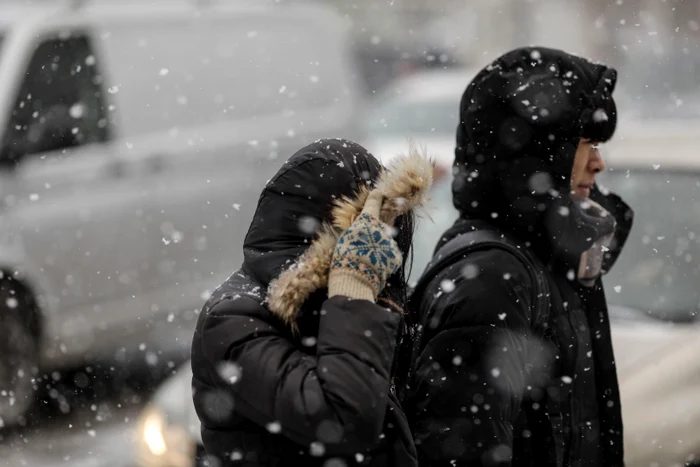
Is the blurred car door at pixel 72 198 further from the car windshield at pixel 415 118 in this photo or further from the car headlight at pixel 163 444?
the car windshield at pixel 415 118

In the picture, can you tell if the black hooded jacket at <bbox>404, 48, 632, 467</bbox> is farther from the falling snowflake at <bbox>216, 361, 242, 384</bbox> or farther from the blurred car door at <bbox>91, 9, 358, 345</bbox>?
the blurred car door at <bbox>91, 9, 358, 345</bbox>

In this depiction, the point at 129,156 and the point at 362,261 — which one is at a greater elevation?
the point at 362,261

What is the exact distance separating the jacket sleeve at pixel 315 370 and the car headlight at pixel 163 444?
6.26 feet

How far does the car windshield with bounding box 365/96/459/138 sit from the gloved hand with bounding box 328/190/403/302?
836 centimetres

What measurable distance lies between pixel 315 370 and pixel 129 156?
5.03 metres

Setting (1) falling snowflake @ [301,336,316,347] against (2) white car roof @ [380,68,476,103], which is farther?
(2) white car roof @ [380,68,476,103]

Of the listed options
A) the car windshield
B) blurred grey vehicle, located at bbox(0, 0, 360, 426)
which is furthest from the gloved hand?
the car windshield

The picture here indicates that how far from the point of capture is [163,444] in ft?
13.1

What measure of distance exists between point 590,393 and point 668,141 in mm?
2720

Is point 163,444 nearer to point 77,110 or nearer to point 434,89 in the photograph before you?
point 77,110

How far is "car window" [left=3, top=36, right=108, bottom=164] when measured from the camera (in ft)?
20.5

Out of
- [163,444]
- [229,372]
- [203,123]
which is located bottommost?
[163,444]

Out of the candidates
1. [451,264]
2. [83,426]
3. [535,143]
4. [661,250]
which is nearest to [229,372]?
[451,264]

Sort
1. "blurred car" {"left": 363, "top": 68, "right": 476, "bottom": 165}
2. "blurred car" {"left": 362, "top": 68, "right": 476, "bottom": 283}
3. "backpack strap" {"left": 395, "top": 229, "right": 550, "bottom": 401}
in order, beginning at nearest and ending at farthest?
"backpack strap" {"left": 395, "top": 229, "right": 550, "bottom": 401}
"blurred car" {"left": 362, "top": 68, "right": 476, "bottom": 283}
"blurred car" {"left": 363, "top": 68, "right": 476, "bottom": 165}
